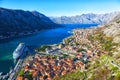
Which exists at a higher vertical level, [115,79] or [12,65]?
[115,79]

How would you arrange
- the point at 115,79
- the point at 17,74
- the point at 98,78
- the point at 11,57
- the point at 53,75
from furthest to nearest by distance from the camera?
the point at 11,57 → the point at 17,74 → the point at 53,75 → the point at 98,78 → the point at 115,79

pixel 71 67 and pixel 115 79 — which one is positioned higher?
pixel 115 79

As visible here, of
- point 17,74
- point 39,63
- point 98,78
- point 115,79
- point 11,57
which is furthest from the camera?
point 11,57

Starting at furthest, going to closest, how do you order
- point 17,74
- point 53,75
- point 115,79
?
point 17,74 < point 53,75 < point 115,79

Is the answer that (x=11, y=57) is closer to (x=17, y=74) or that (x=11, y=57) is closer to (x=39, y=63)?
(x=39, y=63)

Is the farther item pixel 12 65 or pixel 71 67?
pixel 12 65

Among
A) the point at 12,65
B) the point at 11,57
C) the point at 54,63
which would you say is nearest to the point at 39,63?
the point at 54,63

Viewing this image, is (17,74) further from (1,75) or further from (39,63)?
(39,63)

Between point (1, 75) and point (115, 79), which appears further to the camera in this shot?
point (1, 75)

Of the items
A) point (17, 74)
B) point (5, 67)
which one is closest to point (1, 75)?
point (17, 74)
